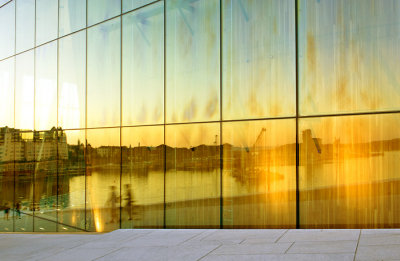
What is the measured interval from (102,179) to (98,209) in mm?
1138

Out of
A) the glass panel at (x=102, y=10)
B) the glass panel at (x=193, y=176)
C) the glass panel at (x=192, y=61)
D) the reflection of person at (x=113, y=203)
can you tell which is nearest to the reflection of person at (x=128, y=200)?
the reflection of person at (x=113, y=203)

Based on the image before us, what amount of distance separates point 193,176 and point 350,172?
15.0 feet

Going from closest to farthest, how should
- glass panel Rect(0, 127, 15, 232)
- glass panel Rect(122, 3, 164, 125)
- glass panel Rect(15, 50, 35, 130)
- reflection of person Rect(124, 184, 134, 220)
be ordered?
glass panel Rect(122, 3, 164, 125) → reflection of person Rect(124, 184, 134, 220) → glass panel Rect(15, 50, 35, 130) → glass panel Rect(0, 127, 15, 232)

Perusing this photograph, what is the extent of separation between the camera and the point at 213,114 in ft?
38.0

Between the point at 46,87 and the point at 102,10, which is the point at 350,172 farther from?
the point at 46,87

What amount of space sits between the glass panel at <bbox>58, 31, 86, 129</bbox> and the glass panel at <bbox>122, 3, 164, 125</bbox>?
2.43m

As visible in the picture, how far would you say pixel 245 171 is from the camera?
10859mm

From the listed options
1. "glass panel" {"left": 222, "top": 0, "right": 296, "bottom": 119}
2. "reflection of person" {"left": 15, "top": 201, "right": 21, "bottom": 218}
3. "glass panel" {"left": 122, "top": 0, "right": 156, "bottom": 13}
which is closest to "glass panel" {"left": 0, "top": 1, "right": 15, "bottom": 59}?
"reflection of person" {"left": 15, "top": 201, "right": 21, "bottom": 218}

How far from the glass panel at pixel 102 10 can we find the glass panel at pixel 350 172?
327 inches

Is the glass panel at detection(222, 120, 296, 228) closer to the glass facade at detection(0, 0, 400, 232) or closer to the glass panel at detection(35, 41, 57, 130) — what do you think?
the glass facade at detection(0, 0, 400, 232)

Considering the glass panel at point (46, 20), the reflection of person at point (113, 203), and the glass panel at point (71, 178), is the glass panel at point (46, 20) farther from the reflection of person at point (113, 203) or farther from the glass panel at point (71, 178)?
the reflection of person at point (113, 203)

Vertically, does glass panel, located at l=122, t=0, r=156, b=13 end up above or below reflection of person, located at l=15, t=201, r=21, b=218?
above

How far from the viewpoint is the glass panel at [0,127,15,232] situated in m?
19.5

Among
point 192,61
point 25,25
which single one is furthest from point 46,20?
point 192,61
